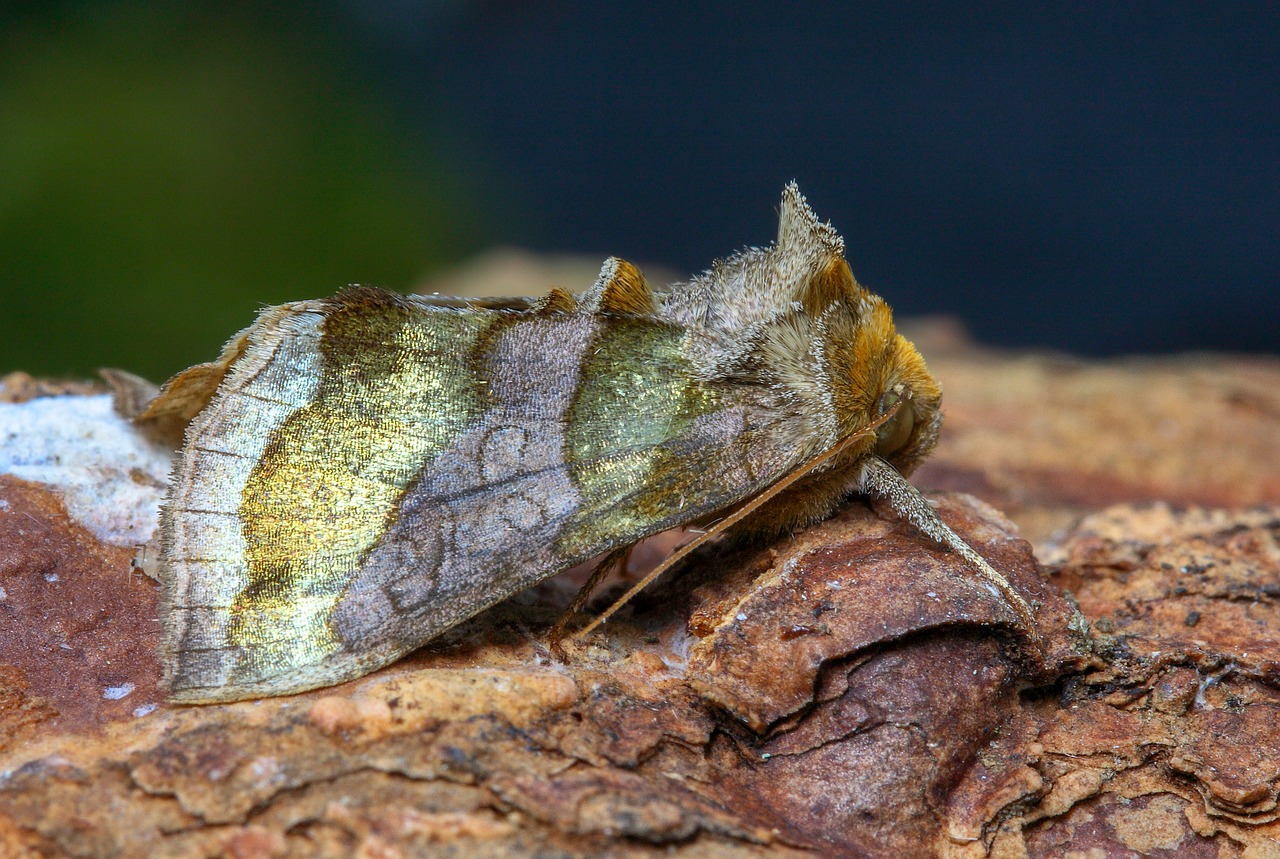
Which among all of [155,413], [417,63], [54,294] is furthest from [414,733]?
[417,63]

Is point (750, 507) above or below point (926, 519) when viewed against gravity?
below

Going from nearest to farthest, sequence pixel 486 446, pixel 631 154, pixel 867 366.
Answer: pixel 486 446
pixel 867 366
pixel 631 154

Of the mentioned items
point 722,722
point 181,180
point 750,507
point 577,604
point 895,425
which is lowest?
point 722,722

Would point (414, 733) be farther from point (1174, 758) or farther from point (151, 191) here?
point (151, 191)

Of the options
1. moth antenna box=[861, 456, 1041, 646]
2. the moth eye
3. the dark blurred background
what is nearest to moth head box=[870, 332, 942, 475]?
the moth eye

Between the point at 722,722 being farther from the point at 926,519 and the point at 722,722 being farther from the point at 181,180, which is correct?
the point at 181,180

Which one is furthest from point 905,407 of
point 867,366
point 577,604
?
point 577,604
